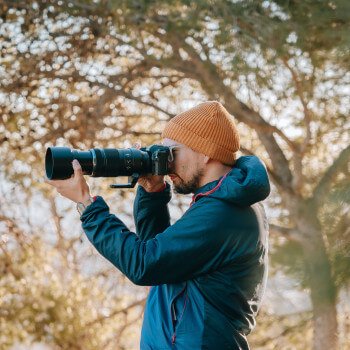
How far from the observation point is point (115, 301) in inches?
196

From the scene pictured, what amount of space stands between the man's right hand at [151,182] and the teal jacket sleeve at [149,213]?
0.02 meters

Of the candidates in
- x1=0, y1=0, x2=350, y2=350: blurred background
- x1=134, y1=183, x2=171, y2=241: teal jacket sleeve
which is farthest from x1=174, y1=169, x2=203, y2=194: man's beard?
x1=0, y1=0, x2=350, y2=350: blurred background

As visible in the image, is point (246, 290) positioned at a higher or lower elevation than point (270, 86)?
lower

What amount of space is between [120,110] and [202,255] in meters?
3.35

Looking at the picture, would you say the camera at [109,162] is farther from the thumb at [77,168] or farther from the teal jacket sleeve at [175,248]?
the teal jacket sleeve at [175,248]

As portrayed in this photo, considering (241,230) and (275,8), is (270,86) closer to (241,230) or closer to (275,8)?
(275,8)

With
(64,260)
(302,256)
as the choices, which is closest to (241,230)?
(302,256)

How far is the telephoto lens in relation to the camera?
57.4 inches

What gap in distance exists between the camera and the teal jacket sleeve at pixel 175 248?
1.30 m

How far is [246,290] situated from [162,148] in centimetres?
51

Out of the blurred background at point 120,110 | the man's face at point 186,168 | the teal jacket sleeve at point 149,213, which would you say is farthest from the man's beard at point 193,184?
the blurred background at point 120,110

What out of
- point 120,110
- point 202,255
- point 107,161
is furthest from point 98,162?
point 120,110

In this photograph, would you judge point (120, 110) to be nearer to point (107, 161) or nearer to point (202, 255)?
point (107, 161)

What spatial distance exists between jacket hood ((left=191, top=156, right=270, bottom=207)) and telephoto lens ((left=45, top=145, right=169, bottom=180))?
21cm
